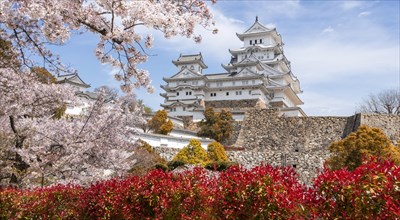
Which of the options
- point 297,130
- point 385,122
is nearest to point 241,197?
point 385,122

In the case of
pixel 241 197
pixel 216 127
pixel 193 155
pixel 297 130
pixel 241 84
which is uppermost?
pixel 241 84

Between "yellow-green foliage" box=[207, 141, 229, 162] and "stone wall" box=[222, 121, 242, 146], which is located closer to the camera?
"yellow-green foliage" box=[207, 141, 229, 162]

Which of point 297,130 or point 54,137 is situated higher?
point 297,130

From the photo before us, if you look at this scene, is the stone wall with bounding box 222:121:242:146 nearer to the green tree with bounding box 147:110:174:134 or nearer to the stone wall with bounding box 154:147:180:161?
the green tree with bounding box 147:110:174:134

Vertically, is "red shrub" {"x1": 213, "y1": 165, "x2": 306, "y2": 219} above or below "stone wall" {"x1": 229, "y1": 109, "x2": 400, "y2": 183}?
below

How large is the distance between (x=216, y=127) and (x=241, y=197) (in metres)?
27.0

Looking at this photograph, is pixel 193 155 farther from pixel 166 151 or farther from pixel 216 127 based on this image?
pixel 216 127

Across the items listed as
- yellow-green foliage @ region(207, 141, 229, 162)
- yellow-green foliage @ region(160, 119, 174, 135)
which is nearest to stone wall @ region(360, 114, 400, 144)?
yellow-green foliage @ region(207, 141, 229, 162)

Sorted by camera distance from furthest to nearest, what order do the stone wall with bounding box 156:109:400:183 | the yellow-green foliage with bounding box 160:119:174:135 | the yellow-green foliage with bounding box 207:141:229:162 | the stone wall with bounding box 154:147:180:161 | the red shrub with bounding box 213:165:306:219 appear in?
1. the yellow-green foliage with bounding box 160:119:174:135
2. the stone wall with bounding box 156:109:400:183
3. the stone wall with bounding box 154:147:180:161
4. the yellow-green foliage with bounding box 207:141:229:162
5. the red shrub with bounding box 213:165:306:219

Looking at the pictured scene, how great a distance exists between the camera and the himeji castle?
136 feet

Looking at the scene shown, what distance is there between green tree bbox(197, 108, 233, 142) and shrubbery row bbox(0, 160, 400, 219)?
988 inches

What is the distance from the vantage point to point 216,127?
30.4 metres

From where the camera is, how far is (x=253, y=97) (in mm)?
41125

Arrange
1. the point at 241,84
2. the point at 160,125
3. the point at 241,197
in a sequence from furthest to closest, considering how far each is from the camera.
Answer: the point at 241,84, the point at 160,125, the point at 241,197
